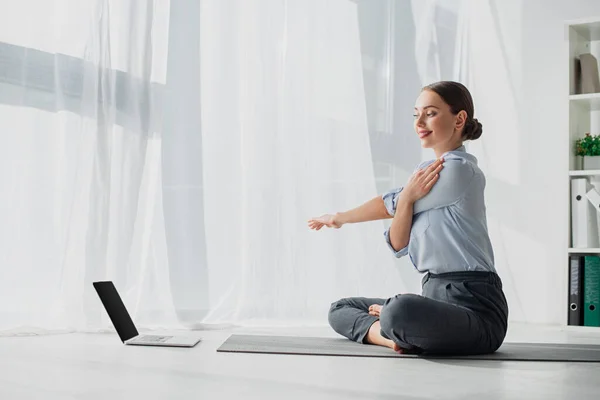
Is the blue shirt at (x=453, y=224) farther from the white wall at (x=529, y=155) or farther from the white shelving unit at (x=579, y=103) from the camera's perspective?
the white wall at (x=529, y=155)

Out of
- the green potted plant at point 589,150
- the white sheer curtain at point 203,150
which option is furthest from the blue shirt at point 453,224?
the green potted plant at point 589,150

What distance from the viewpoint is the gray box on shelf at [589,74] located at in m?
3.37

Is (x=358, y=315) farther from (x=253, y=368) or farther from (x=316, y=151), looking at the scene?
(x=316, y=151)

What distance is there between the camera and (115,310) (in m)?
2.31

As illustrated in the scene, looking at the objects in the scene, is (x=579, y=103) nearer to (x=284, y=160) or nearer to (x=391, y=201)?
(x=284, y=160)

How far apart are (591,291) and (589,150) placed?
1.90ft

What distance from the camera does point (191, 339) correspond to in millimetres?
2330

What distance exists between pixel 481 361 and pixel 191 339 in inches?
32.4

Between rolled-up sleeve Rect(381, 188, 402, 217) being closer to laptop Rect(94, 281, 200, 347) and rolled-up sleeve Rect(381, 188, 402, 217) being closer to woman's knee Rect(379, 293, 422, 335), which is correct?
woman's knee Rect(379, 293, 422, 335)

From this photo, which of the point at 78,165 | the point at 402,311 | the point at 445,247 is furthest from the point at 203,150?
the point at 402,311

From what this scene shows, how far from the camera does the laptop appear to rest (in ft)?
7.39

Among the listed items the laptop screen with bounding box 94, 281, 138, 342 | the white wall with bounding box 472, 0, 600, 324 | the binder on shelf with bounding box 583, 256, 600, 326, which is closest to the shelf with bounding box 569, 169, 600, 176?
the white wall with bounding box 472, 0, 600, 324

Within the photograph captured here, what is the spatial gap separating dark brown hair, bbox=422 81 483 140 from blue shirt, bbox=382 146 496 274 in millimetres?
126

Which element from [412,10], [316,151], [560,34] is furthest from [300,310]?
[560,34]
